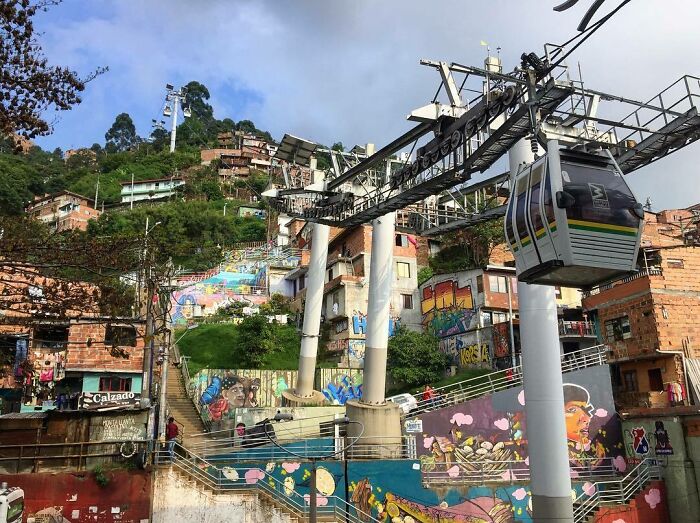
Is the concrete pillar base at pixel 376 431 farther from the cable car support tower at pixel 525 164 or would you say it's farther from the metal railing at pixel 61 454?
the metal railing at pixel 61 454

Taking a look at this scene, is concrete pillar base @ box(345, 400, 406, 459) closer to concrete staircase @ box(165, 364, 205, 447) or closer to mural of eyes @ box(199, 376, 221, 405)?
concrete staircase @ box(165, 364, 205, 447)

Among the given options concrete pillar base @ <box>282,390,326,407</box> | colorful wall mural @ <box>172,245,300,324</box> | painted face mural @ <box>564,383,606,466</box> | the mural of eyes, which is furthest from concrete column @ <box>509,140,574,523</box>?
colorful wall mural @ <box>172,245,300,324</box>

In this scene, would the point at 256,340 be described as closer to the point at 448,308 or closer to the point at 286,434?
the point at 448,308

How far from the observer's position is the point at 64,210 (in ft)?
261

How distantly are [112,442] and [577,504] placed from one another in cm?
1561

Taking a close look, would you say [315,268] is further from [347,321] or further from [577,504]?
[577,504]

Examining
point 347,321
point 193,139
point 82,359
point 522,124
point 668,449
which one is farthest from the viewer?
point 193,139

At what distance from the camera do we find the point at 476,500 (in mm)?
19734

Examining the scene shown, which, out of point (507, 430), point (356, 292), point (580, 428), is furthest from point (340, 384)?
point (580, 428)

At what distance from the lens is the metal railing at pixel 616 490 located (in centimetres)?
1950

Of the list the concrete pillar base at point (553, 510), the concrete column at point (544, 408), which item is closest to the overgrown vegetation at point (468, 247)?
the concrete column at point (544, 408)

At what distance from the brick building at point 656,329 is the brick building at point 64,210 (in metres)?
68.4

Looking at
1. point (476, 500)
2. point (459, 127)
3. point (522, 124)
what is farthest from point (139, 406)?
point (522, 124)

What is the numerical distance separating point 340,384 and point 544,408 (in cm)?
2124
